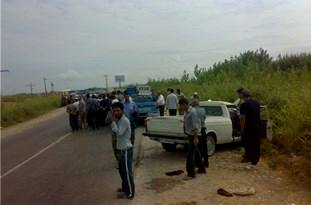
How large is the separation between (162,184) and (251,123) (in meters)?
2.97

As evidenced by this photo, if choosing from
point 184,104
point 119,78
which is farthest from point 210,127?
point 119,78

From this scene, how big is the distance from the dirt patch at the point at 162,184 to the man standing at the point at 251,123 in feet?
7.84

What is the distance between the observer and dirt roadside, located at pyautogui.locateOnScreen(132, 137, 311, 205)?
7836 mm

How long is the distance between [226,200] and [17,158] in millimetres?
8539

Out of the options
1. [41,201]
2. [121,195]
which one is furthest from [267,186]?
[41,201]

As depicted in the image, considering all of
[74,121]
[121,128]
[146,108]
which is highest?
[121,128]

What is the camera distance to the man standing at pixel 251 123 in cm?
1073

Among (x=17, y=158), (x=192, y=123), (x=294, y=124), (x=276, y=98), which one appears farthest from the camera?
(x=276, y=98)

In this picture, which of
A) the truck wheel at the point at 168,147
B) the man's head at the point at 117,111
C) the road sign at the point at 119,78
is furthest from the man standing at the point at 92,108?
the road sign at the point at 119,78

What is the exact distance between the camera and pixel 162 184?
9.23 m

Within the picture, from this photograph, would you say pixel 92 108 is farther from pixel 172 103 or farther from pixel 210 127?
pixel 210 127

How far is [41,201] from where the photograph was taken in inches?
320

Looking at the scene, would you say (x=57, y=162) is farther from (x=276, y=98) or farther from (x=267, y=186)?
(x=276, y=98)

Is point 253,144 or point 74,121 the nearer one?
point 253,144
